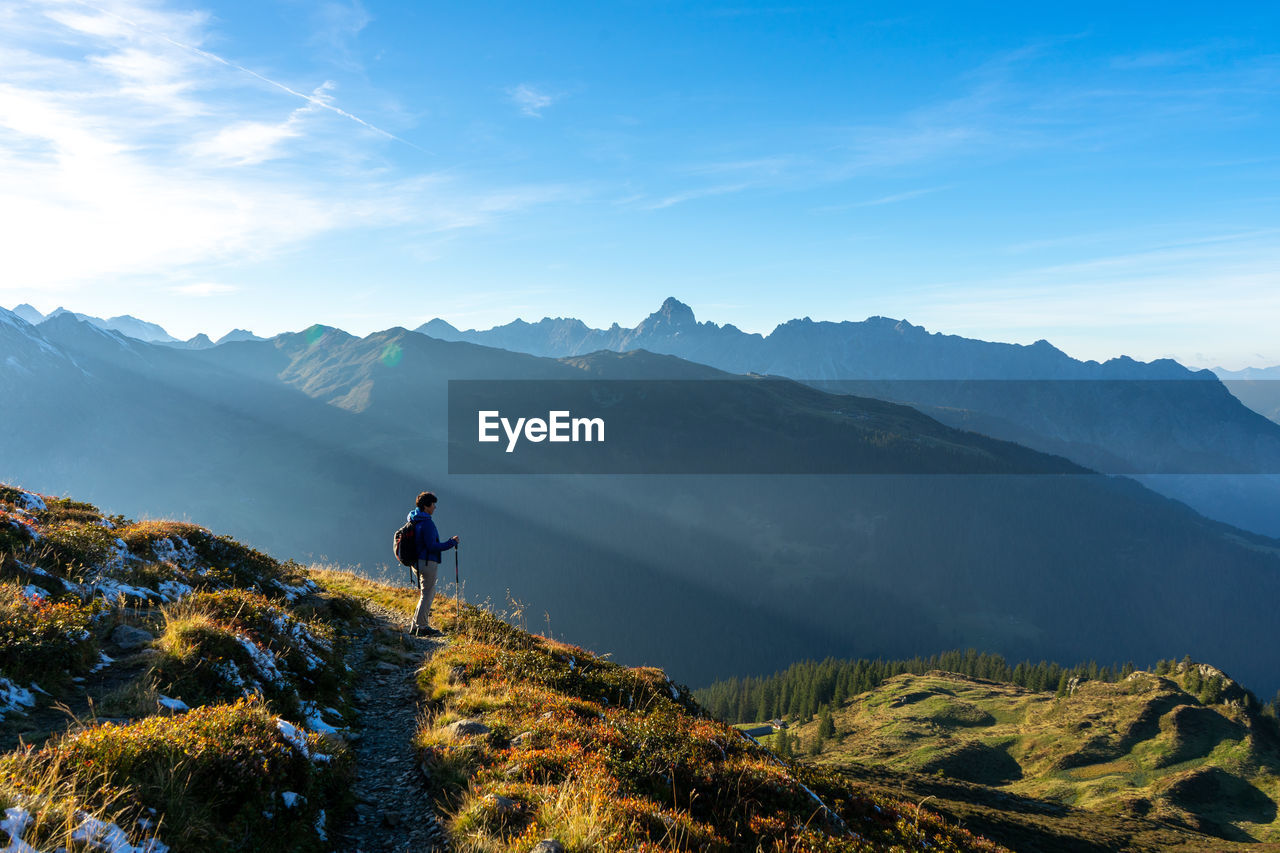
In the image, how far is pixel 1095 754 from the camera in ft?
334

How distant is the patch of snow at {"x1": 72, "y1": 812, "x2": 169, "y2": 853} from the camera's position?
13.9 ft

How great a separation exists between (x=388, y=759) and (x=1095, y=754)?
137064mm

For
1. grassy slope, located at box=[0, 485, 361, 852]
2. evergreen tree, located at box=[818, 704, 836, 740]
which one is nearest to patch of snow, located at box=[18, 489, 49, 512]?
grassy slope, located at box=[0, 485, 361, 852]

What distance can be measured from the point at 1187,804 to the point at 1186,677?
7213cm

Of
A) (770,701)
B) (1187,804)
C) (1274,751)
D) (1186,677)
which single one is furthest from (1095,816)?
(770,701)

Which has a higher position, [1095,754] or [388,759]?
[388,759]

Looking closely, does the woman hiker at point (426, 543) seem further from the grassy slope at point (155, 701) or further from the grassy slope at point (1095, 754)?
the grassy slope at point (1095, 754)

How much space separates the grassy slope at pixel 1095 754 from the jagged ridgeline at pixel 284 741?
4911 centimetres

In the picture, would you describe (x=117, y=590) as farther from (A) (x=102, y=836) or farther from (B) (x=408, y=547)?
(A) (x=102, y=836)

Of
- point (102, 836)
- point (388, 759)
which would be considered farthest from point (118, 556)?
point (102, 836)

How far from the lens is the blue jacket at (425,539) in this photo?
15820mm

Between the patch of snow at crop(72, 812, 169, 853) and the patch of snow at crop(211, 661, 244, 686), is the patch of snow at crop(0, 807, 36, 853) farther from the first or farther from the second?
the patch of snow at crop(211, 661, 244, 686)

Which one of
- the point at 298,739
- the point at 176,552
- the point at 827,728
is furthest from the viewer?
the point at 827,728

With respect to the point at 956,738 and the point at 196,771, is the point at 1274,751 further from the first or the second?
the point at 196,771
